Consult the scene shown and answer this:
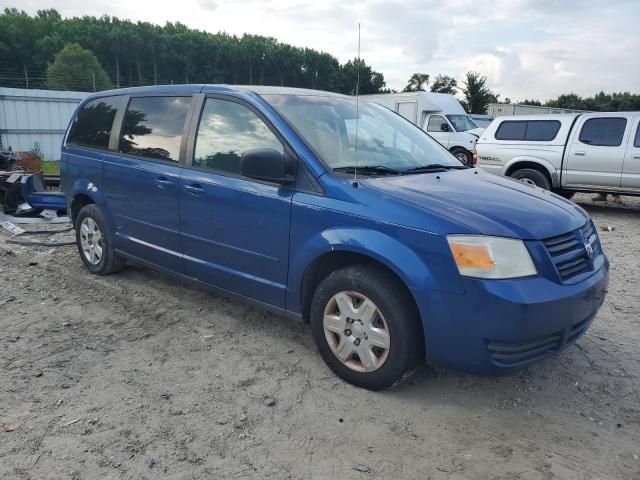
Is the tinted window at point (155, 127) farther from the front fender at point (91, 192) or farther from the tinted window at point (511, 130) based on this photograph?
the tinted window at point (511, 130)

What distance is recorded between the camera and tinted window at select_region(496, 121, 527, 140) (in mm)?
10523

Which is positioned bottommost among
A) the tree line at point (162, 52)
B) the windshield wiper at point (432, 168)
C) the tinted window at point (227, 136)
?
the windshield wiper at point (432, 168)

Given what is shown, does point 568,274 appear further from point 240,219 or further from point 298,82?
point 298,82

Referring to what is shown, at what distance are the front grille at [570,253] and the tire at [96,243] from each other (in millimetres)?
3818

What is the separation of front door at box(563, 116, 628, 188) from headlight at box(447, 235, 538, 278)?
783 centimetres

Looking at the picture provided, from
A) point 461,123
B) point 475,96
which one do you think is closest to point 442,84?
point 475,96

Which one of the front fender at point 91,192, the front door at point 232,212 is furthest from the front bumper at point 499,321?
the front fender at point 91,192

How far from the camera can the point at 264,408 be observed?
10.1 ft

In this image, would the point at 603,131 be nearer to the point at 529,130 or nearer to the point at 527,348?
the point at 529,130

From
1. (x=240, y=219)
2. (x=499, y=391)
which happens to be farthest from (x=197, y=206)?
(x=499, y=391)

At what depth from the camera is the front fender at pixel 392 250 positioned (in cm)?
283

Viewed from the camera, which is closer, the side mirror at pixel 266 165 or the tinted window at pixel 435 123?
the side mirror at pixel 266 165

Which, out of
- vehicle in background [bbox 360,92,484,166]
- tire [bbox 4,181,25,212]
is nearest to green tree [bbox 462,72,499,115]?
vehicle in background [bbox 360,92,484,166]

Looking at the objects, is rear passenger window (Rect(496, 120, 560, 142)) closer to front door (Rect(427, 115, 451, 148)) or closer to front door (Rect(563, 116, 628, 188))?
front door (Rect(563, 116, 628, 188))
